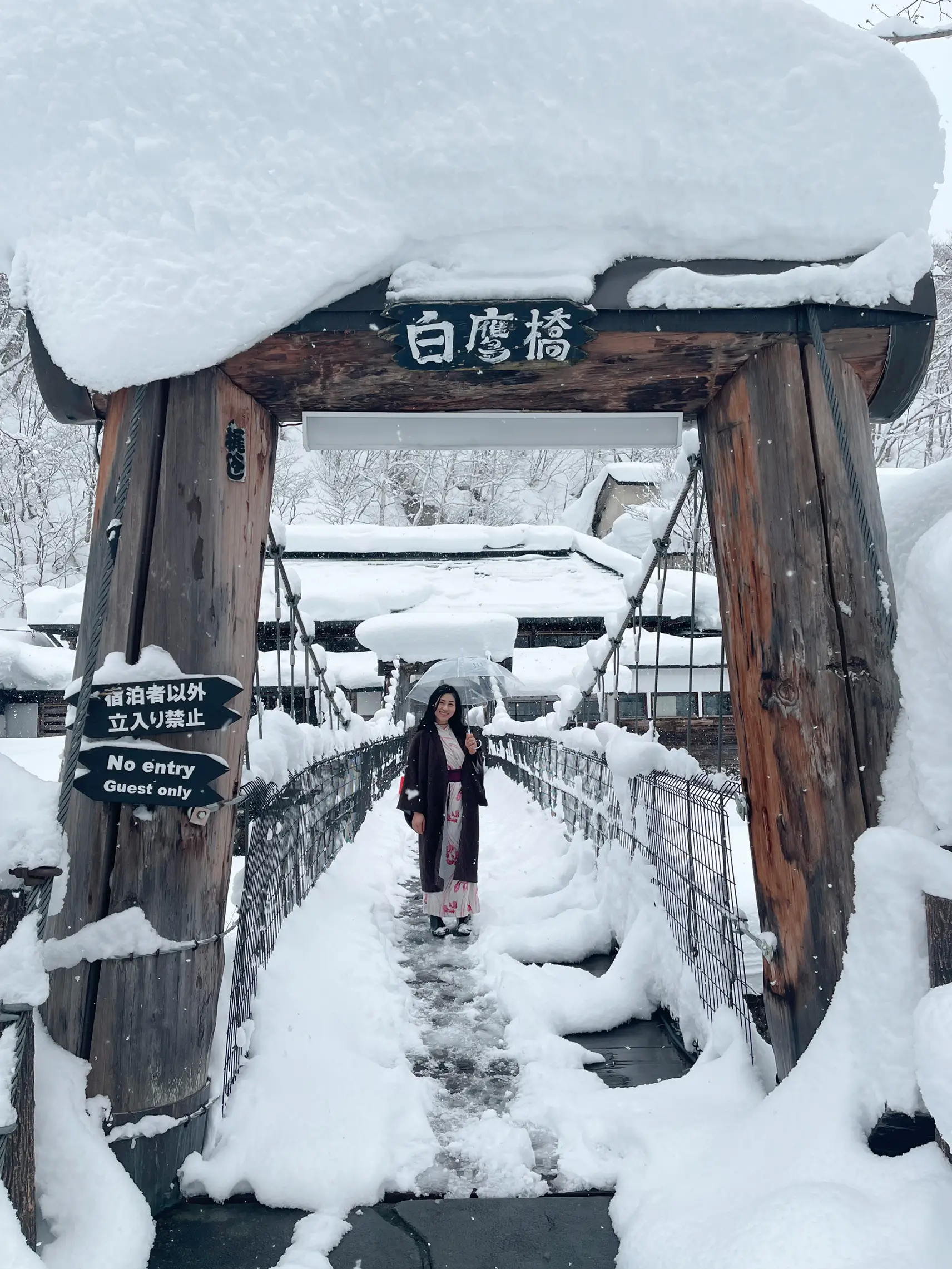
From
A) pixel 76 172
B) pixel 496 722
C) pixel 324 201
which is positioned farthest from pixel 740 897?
pixel 496 722

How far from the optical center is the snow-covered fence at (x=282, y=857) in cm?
298

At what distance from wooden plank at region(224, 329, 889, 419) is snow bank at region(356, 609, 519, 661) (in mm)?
13149

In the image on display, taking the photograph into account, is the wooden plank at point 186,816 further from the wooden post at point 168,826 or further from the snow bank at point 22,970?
the snow bank at point 22,970

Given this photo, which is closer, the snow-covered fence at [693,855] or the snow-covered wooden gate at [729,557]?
the snow-covered wooden gate at [729,557]

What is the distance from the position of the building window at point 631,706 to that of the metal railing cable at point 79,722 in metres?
13.1

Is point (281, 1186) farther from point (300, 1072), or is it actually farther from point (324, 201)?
point (324, 201)

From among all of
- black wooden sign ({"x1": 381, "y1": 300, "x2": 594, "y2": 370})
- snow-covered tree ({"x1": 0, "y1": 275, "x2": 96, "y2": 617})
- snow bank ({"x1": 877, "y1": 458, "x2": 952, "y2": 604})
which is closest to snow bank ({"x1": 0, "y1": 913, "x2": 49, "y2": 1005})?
black wooden sign ({"x1": 381, "y1": 300, "x2": 594, "y2": 370})

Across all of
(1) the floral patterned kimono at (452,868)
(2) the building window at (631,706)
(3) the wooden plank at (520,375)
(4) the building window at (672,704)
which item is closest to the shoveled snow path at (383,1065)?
(1) the floral patterned kimono at (452,868)

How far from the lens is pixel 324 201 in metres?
2.55

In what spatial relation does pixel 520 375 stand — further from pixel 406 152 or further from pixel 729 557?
pixel 729 557

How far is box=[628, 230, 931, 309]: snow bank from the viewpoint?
2600 mm

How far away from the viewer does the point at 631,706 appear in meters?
15.7

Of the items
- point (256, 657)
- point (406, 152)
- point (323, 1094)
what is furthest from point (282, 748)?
point (406, 152)

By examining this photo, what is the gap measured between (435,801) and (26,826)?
3572mm
